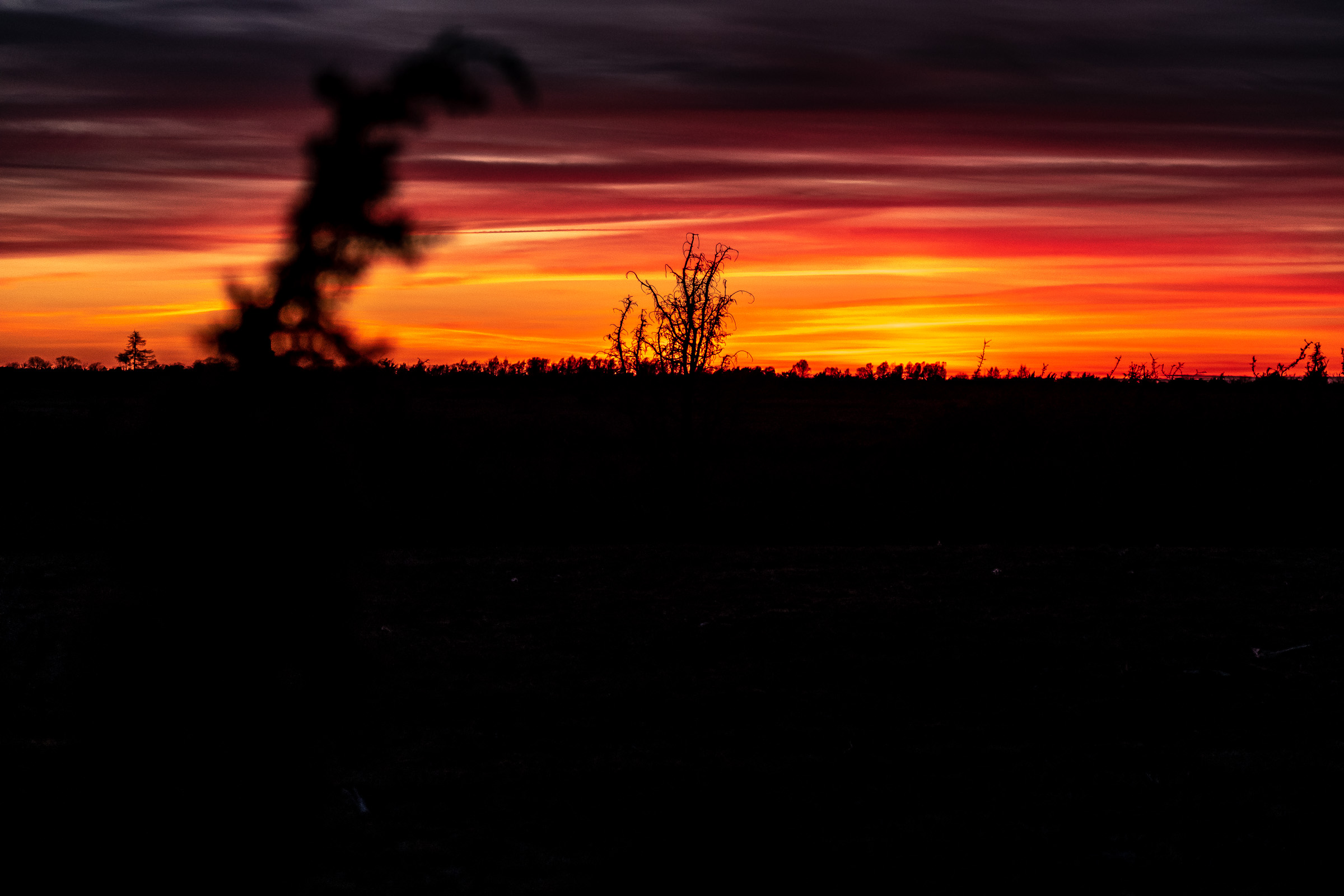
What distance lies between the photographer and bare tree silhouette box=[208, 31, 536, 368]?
1.39 metres

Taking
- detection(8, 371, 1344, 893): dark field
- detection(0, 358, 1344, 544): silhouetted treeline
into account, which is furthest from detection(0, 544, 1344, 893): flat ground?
detection(0, 358, 1344, 544): silhouetted treeline

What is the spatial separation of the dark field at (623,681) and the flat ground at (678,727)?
11 mm

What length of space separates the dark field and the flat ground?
0.01 m

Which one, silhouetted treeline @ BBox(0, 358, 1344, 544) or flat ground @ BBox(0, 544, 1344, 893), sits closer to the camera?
flat ground @ BBox(0, 544, 1344, 893)

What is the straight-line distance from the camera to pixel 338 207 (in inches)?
55.3

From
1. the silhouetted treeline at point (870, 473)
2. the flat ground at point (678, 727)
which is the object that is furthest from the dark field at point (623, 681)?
the silhouetted treeline at point (870, 473)

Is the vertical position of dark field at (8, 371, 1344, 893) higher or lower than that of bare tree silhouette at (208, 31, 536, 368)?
lower

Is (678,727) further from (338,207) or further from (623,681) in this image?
(338,207)

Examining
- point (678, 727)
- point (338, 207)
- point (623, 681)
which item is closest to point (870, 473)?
point (623, 681)

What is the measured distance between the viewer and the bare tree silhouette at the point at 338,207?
1.39 m

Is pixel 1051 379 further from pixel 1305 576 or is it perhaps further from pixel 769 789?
pixel 769 789

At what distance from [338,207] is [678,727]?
18.2 ft

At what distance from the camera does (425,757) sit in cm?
600

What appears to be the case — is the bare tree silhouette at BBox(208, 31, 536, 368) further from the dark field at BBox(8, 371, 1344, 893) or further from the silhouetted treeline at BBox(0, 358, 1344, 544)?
the silhouetted treeline at BBox(0, 358, 1344, 544)
